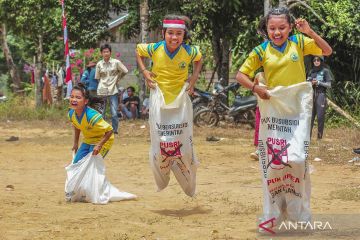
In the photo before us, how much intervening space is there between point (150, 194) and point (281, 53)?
303 cm

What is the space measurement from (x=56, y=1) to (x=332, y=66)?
7.01m

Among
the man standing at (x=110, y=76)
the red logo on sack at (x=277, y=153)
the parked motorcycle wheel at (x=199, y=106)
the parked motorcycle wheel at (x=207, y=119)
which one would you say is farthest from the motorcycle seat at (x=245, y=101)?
the red logo on sack at (x=277, y=153)

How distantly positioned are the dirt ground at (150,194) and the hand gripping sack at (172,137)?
38 centimetres

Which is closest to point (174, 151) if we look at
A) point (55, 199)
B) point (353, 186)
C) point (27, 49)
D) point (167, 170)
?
point (167, 170)

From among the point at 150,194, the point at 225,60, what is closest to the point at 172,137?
the point at 150,194

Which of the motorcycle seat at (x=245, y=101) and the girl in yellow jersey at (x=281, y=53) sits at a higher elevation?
the girl in yellow jersey at (x=281, y=53)

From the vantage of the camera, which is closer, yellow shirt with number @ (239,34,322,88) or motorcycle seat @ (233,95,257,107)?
yellow shirt with number @ (239,34,322,88)

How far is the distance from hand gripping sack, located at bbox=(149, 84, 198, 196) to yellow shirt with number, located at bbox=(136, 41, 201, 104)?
Answer: 0.20 feet

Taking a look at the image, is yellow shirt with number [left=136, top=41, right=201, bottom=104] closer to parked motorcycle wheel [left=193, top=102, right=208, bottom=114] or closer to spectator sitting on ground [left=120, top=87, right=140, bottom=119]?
parked motorcycle wheel [left=193, top=102, right=208, bottom=114]

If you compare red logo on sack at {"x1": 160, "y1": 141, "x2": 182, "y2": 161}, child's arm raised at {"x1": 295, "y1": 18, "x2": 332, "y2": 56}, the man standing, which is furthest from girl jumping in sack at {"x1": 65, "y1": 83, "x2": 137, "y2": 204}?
the man standing

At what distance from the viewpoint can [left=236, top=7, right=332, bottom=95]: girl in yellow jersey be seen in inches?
244

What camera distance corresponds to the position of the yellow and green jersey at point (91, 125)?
8.05 metres

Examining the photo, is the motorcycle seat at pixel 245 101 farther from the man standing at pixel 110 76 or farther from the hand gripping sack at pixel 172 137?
the hand gripping sack at pixel 172 137

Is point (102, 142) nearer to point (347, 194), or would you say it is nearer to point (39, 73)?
point (347, 194)
